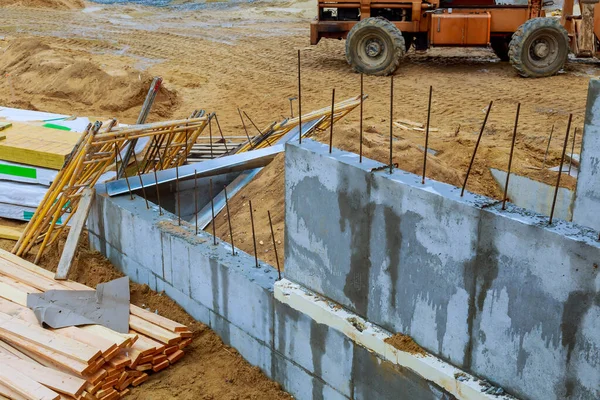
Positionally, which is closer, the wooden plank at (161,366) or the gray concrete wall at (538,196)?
the wooden plank at (161,366)

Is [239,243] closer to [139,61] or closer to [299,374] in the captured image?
[299,374]

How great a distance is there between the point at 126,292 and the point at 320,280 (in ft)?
7.01

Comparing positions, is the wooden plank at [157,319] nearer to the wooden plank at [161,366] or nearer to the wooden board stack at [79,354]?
the wooden board stack at [79,354]

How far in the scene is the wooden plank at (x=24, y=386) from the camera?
5.48 meters

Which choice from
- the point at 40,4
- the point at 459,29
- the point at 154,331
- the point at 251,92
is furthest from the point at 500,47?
the point at 40,4

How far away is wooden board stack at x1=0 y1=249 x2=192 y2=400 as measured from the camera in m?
5.57

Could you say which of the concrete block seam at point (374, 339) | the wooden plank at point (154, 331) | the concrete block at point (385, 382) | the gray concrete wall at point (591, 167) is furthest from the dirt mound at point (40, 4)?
the concrete block at point (385, 382)

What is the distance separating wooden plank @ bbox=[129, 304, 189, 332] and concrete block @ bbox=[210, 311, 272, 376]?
0.28 m

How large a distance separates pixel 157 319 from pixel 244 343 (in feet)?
2.56

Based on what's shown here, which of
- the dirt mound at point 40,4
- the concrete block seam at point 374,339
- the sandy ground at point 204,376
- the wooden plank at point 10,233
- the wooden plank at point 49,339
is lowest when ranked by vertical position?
the sandy ground at point 204,376

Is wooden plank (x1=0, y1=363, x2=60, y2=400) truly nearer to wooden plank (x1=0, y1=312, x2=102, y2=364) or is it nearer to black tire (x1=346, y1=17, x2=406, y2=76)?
wooden plank (x1=0, y1=312, x2=102, y2=364)

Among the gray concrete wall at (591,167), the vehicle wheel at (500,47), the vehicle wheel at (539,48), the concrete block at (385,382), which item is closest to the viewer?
the concrete block at (385,382)

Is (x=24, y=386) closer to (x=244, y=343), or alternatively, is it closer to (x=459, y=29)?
(x=244, y=343)

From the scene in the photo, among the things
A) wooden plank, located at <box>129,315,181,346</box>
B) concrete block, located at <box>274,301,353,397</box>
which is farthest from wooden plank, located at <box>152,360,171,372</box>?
concrete block, located at <box>274,301,353,397</box>
